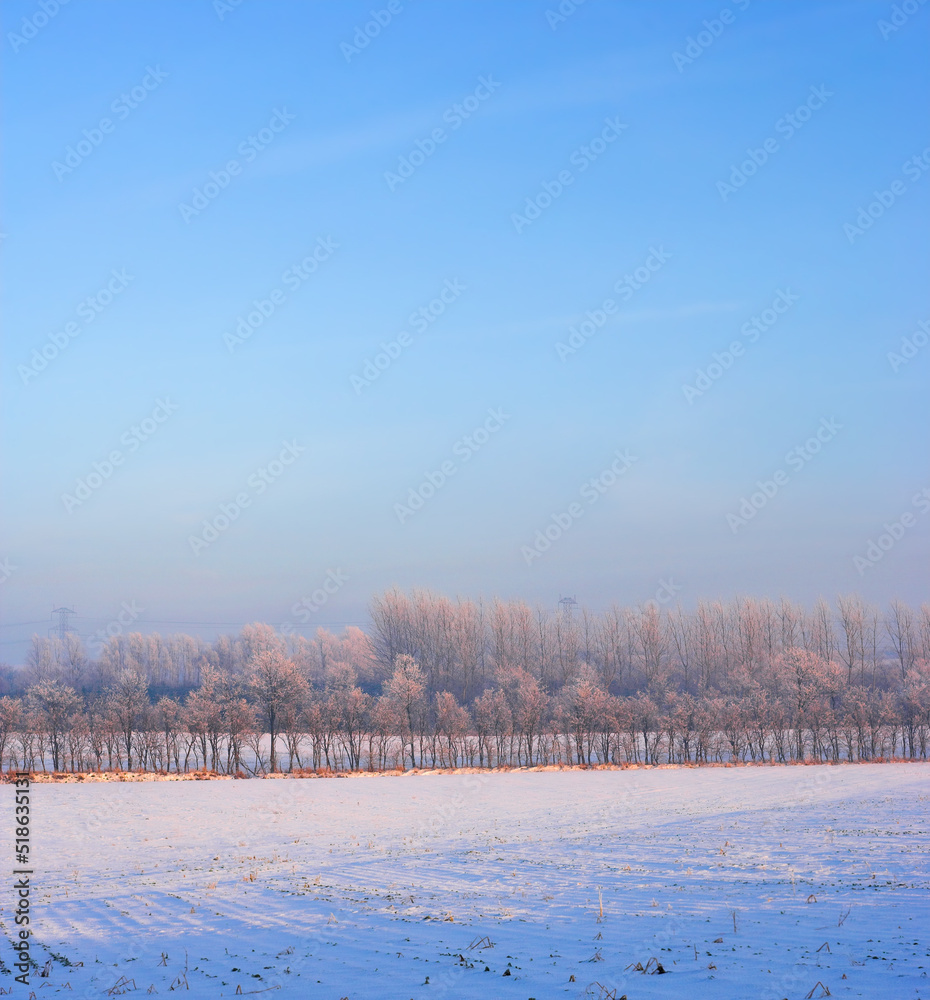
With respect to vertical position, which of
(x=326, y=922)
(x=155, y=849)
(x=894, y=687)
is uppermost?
(x=326, y=922)

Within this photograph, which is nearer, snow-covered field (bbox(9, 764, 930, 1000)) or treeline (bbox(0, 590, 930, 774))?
snow-covered field (bbox(9, 764, 930, 1000))

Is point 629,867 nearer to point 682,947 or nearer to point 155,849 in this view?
point 682,947

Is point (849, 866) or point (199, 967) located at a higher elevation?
point (199, 967)

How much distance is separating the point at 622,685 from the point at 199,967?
121877 millimetres

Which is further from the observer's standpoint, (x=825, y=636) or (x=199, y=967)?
(x=825, y=636)

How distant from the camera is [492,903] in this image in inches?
633

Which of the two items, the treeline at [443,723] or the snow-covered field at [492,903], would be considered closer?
the snow-covered field at [492,903]

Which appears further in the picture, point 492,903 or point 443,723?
point 443,723

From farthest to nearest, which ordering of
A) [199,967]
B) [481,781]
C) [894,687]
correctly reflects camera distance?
1. [894,687]
2. [481,781]
3. [199,967]

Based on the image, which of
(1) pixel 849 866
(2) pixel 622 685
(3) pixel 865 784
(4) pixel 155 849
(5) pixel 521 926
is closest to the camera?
(5) pixel 521 926

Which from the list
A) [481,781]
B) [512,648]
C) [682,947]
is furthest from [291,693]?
[682,947]

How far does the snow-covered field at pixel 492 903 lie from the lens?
11.0 m

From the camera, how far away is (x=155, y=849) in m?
26.5

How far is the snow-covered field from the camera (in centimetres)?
1098
